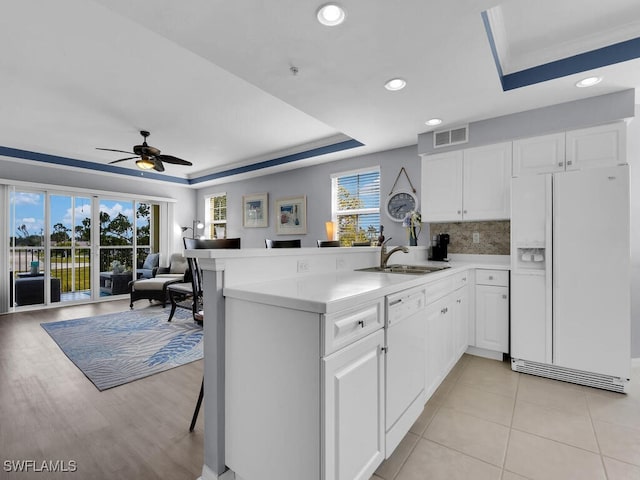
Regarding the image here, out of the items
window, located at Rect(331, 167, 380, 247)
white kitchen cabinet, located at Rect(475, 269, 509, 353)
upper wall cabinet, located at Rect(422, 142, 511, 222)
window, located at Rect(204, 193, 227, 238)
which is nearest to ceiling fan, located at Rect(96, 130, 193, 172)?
window, located at Rect(331, 167, 380, 247)

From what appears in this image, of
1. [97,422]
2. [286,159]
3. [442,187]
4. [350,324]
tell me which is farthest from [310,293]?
[286,159]

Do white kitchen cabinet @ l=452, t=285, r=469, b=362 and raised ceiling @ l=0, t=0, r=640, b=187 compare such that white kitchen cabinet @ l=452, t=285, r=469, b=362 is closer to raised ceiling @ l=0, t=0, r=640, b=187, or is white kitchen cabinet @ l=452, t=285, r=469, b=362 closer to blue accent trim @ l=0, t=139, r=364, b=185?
raised ceiling @ l=0, t=0, r=640, b=187

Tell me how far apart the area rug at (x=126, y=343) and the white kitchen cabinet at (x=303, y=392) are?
178cm

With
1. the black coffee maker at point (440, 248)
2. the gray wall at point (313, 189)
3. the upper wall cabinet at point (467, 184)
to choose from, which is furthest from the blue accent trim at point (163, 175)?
the black coffee maker at point (440, 248)

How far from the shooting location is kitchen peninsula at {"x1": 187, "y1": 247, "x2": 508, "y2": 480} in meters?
1.15

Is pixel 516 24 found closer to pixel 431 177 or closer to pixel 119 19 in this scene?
pixel 431 177

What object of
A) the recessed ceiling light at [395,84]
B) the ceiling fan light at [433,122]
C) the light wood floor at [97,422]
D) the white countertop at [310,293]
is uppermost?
the ceiling fan light at [433,122]

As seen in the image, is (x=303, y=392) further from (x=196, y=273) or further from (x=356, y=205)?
(x=356, y=205)

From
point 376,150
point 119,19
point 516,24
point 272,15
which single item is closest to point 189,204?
point 376,150

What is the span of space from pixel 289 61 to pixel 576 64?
7.36 feet

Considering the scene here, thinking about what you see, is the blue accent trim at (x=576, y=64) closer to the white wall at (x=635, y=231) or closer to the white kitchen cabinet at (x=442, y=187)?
the white kitchen cabinet at (x=442, y=187)

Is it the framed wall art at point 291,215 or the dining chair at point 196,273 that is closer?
the dining chair at point 196,273

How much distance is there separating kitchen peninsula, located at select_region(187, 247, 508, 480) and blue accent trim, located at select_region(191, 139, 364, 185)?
3.09 meters

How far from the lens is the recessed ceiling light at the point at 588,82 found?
2437mm
